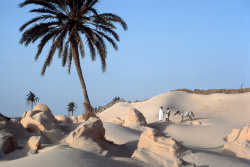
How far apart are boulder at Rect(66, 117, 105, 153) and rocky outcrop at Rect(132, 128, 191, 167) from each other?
0.95 metres

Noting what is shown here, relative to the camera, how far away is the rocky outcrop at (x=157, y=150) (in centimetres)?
627

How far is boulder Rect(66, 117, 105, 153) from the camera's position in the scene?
20.9 ft

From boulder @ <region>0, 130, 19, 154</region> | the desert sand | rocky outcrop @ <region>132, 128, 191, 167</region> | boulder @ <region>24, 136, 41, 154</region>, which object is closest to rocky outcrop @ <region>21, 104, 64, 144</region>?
the desert sand

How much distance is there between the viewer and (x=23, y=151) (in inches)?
289

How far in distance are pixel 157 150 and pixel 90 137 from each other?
1705 millimetres

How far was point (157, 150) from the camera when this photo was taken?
6738 mm

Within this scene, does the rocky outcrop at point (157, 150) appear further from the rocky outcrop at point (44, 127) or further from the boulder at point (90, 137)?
the rocky outcrop at point (44, 127)

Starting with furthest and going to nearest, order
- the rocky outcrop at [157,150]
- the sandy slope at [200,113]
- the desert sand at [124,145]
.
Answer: the sandy slope at [200,113]
the rocky outcrop at [157,150]
the desert sand at [124,145]

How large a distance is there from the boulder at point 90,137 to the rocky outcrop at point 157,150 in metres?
0.95

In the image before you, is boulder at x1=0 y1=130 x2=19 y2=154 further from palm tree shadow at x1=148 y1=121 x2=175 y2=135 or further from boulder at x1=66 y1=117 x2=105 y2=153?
palm tree shadow at x1=148 y1=121 x2=175 y2=135

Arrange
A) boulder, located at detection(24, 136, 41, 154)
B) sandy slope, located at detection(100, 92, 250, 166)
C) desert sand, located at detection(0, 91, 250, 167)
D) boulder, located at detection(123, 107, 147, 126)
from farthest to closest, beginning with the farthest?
boulder, located at detection(123, 107, 147, 126) → sandy slope, located at detection(100, 92, 250, 166) → boulder, located at detection(24, 136, 41, 154) → desert sand, located at detection(0, 91, 250, 167)

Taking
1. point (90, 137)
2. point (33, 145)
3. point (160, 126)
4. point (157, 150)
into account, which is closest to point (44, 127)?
point (33, 145)

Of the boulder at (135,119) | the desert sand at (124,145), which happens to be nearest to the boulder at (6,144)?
the desert sand at (124,145)

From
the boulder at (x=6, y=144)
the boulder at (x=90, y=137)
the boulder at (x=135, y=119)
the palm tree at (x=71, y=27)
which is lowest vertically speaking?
the boulder at (x=135, y=119)
